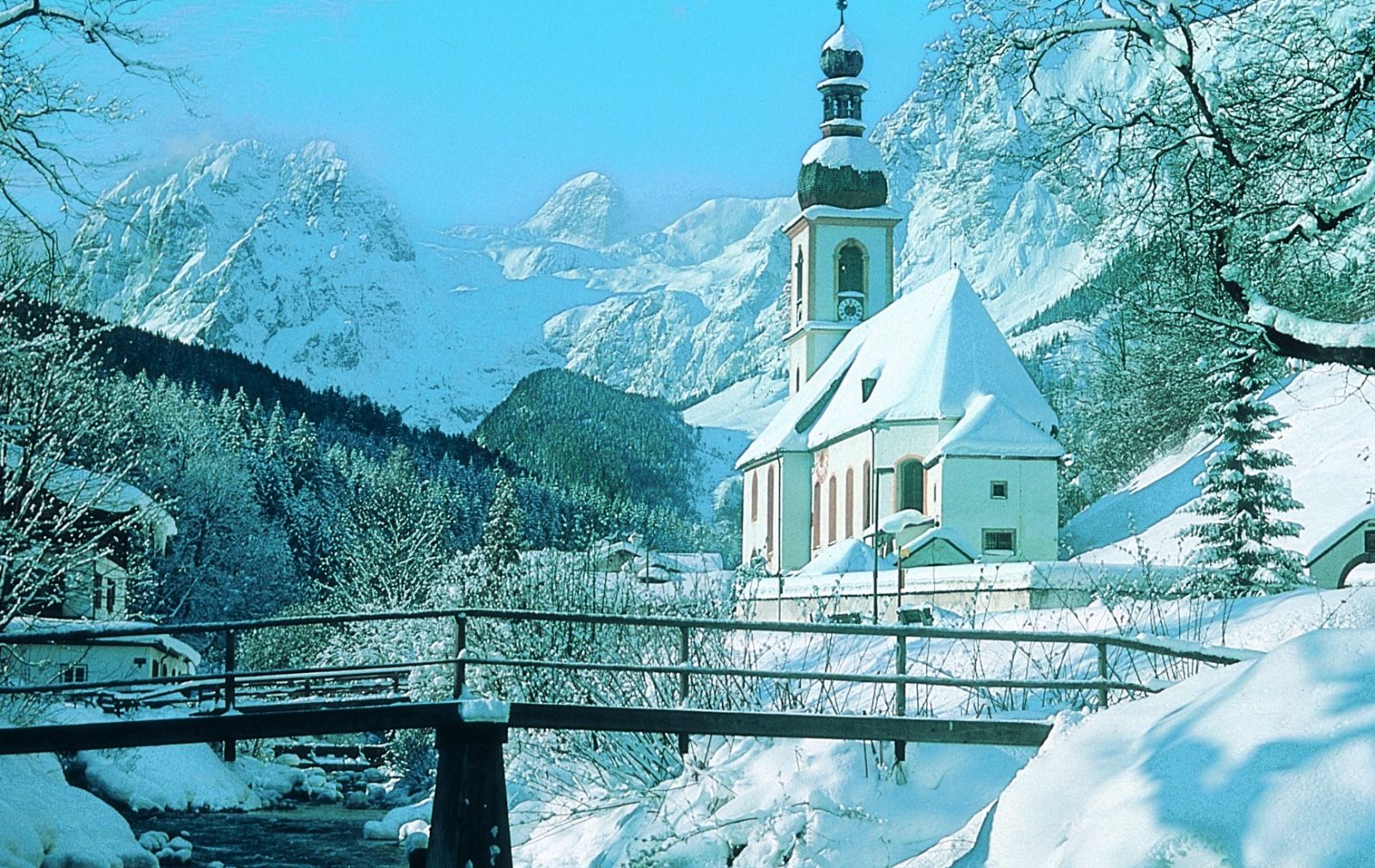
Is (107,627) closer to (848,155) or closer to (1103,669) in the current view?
(1103,669)

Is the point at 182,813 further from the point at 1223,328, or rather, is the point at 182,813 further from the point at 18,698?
the point at 1223,328

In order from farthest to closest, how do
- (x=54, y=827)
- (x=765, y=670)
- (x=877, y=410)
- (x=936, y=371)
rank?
1. (x=877, y=410)
2. (x=936, y=371)
3. (x=54, y=827)
4. (x=765, y=670)

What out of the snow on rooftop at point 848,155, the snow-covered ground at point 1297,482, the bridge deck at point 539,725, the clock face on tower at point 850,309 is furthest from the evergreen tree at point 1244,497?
the snow on rooftop at point 848,155

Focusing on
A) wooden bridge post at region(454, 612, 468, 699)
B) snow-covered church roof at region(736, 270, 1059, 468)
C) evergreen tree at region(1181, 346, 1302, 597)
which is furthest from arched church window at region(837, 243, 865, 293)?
wooden bridge post at region(454, 612, 468, 699)

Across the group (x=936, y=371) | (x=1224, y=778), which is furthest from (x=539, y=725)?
(x=936, y=371)

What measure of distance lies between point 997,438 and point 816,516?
13.9 meters

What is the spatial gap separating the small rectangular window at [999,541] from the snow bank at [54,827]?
2853 cm

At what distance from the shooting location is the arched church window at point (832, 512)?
56312mm

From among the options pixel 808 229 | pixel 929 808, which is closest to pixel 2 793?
pixel 929 808

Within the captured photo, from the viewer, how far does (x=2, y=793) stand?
2016 cm

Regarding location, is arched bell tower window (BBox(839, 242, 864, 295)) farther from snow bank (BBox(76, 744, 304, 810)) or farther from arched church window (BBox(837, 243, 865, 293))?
snow bank (BBox(76, 744, 304, 810))

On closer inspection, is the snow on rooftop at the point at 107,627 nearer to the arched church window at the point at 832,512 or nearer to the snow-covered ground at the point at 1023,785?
the snow-covered ground at the point at 1023,785

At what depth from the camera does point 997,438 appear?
46438 millimetres

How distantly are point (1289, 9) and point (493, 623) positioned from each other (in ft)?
44.8
